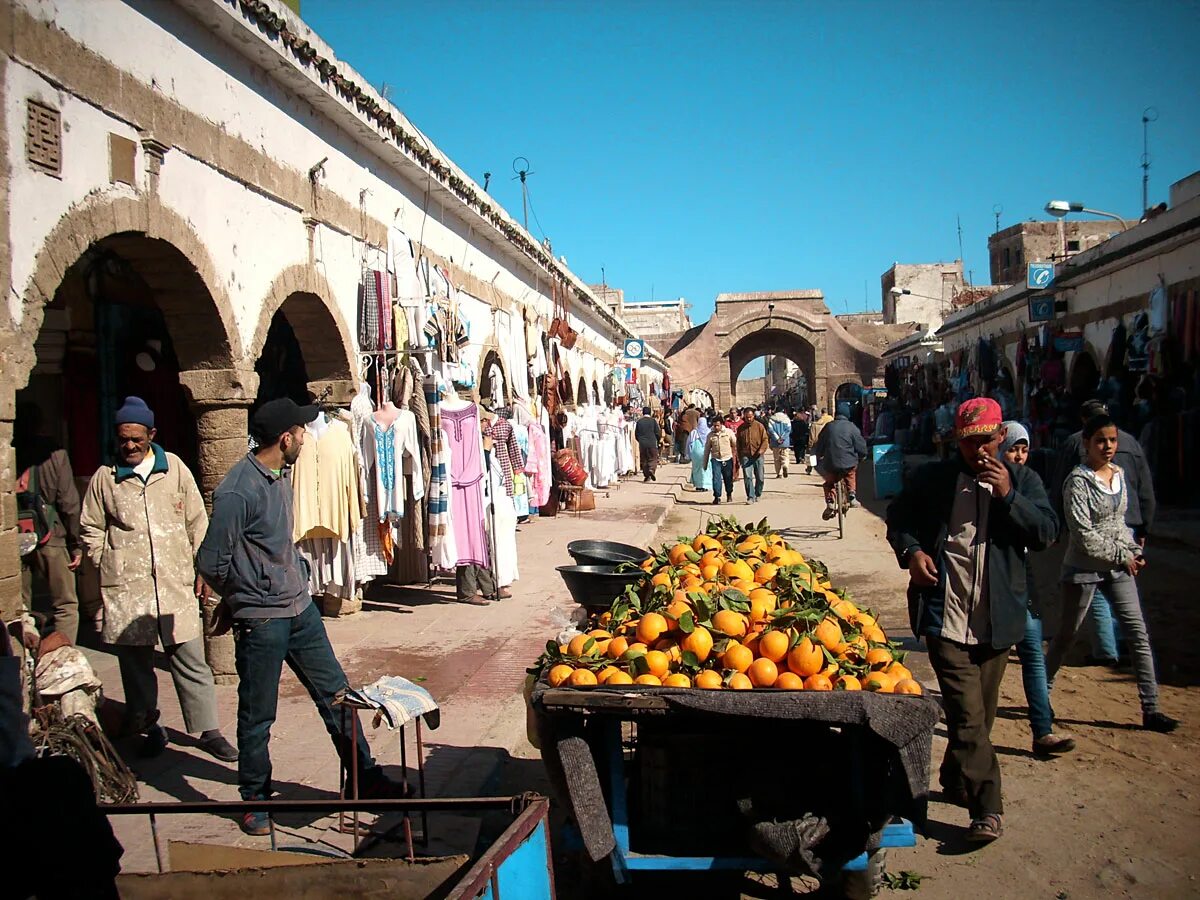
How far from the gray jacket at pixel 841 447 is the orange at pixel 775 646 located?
31.3 feet

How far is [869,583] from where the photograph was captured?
9.36 m

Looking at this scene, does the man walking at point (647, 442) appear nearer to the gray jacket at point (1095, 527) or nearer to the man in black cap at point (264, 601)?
the gray jacket at point (1095, 527)

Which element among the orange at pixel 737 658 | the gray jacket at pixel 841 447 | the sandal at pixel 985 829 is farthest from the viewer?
the gray jacket at pixel 841 447

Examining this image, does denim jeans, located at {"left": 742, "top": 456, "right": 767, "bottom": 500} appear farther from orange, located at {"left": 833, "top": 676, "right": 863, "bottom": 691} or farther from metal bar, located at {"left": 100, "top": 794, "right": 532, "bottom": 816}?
metal bar, located at {"left": 100, "top": 794, "right": 532, "bottom": 816}

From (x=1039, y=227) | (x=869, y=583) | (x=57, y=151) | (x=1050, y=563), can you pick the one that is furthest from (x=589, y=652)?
(x=1039, y=227)

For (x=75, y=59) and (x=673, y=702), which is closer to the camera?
(x=673, y=702)

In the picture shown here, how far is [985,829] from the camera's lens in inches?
146

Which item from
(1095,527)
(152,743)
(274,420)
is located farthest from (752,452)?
(274,420)

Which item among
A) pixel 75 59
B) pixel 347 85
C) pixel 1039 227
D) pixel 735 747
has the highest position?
pixel 1039 227

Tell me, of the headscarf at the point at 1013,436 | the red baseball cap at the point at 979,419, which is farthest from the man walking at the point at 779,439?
the red baseball cap at the point at 979,419

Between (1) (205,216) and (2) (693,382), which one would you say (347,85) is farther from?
(2) (693,382)

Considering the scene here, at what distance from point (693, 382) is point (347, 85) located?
34.4 meters

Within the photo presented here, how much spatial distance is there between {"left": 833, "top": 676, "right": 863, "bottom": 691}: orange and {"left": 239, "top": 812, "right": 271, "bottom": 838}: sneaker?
93.3 inches

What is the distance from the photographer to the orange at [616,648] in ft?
11.1
